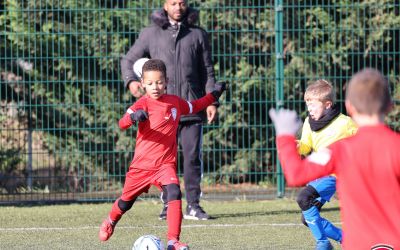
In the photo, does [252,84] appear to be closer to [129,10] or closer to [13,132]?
[129,10]

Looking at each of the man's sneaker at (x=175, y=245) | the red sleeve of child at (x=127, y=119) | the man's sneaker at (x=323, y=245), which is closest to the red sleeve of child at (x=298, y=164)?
the man's sneaker at (x=175, y=245)

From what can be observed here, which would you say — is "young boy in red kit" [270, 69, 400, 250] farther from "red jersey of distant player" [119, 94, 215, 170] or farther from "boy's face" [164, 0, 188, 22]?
"boy's face" [164, 0, 188, 22]

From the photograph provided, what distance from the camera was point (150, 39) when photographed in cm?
1034

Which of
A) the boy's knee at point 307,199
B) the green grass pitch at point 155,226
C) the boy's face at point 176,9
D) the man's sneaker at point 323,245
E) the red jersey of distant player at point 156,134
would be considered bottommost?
the green grass pitch at point 155,226

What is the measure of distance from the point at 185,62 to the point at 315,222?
3141 millimetres

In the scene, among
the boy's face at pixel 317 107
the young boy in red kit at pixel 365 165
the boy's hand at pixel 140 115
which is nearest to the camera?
the young boy in red kit at pixel 365 165

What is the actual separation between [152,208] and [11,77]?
2.53 meters

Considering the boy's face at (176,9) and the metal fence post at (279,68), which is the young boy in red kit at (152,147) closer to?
the boy's face at (176,9)

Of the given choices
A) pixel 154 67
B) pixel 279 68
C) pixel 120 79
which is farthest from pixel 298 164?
pixel 120 79

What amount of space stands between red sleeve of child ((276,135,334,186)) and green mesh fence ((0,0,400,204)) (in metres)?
7.26

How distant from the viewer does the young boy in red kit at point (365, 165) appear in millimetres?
4684

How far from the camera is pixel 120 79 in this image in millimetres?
12594

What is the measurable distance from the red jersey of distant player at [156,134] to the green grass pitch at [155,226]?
0.71 meters

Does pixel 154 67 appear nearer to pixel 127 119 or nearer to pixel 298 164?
pixel 127 119
